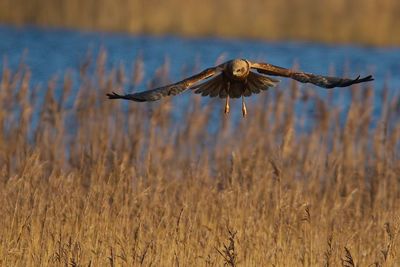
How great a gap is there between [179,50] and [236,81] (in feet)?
45.0

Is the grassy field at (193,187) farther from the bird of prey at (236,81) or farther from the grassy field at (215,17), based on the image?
the grassy field at (215,17)

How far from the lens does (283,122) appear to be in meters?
10.2

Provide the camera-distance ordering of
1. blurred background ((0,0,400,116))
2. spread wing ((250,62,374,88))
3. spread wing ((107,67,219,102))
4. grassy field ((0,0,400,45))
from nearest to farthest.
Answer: spread wing ((107,67,219,102)) → spread wing ((250,62,374,88)) → blurred background ((0,0,400,116)) → grassy field ((0,0,400,45))

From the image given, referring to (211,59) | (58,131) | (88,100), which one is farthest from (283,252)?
(211,59)

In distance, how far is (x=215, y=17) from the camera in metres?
19.7

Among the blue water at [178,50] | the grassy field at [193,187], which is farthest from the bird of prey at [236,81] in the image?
the blue water at [178,50]

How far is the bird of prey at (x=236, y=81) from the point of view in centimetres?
598

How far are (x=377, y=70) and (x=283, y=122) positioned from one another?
942cm

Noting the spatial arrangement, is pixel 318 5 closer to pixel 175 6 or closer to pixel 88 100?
pixel 175 6

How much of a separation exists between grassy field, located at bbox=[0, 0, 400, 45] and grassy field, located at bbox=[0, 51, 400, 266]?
8.93 metres

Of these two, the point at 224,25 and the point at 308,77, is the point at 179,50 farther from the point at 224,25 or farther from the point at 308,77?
the point at 308,77

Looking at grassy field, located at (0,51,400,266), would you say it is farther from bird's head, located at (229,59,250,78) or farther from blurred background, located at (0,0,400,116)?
blurred background, located at (0,0,400,116)

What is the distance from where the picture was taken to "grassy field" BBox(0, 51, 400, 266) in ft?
20.8

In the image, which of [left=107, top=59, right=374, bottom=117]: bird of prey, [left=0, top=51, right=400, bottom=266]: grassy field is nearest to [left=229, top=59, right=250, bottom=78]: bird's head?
[left=107, top=59, right=374, bottom=117]: bird of prey
